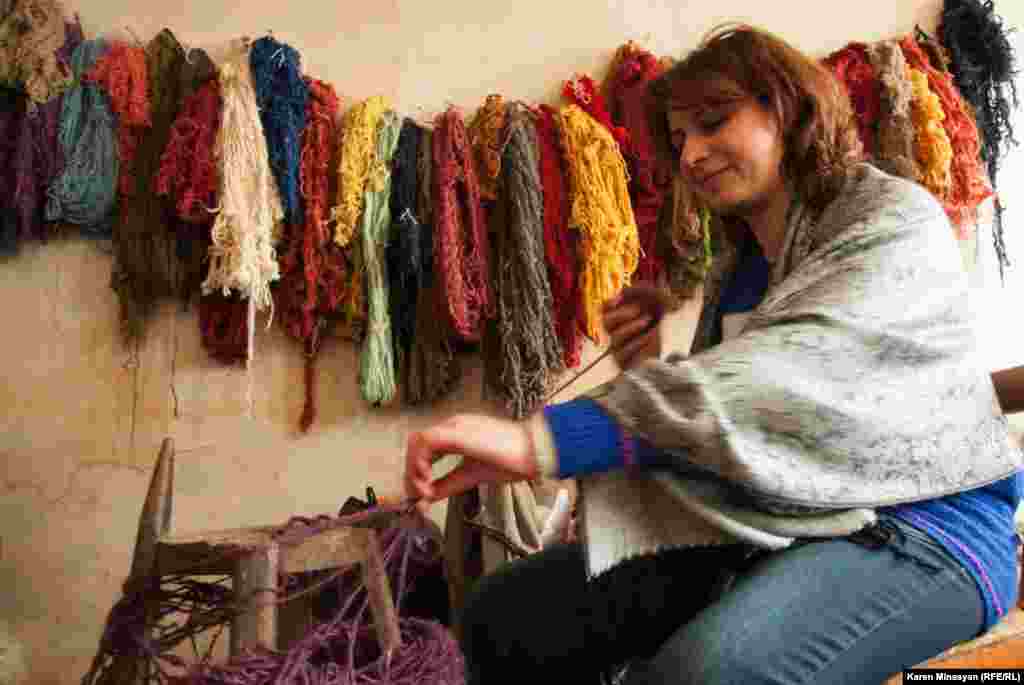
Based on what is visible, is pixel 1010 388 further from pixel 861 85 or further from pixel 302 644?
pixel 861 85

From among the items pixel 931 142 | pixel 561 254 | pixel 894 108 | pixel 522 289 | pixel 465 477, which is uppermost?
pixel 894 108

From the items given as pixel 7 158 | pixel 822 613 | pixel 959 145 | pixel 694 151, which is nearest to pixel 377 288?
pixel 7 158

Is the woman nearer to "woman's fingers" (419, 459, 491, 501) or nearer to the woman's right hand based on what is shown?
"woman's fingers" (419, 459, 491, 501)

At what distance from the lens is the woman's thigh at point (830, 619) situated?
0.69m

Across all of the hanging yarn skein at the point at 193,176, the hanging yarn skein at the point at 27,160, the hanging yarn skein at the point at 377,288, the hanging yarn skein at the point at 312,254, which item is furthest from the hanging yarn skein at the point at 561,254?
the hanging yarn skein at the point at 27,160

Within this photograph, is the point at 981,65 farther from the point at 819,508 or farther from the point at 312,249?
the point at 819,508

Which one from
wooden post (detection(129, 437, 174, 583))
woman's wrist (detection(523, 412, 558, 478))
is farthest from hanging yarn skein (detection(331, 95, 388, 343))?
woman's wrist (detection(523, 412, 558, 478))

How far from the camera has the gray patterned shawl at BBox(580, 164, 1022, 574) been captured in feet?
2.28

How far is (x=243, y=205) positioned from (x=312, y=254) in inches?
8.5

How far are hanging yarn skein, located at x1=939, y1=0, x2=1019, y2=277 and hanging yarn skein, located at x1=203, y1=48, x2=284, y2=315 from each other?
2.30 meters

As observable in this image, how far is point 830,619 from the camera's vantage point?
71 centimetres

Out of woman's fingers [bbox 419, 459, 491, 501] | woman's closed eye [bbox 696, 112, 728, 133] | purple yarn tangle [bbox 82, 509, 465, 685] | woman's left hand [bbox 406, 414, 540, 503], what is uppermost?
woman's closed eye [bbox 696, 112, 728, 133]

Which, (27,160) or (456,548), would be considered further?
(27,160)

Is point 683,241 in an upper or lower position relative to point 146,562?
upper
